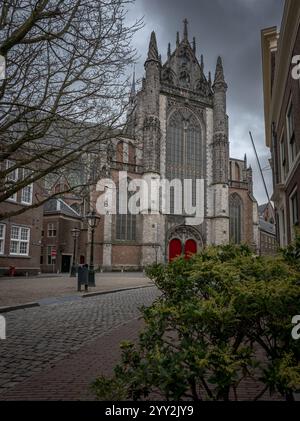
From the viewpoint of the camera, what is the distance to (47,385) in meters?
4.32

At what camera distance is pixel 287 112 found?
13.1 m

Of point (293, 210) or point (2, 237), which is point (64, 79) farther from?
point (2, 237)

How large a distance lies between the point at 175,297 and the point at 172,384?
30.1 inches

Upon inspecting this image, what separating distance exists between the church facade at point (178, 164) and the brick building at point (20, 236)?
1000 centimetres

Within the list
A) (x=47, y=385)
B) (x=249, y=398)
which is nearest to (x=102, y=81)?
(x=47, y=385)

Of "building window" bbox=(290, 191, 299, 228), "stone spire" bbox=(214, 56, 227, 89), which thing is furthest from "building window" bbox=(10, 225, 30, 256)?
"stone spire" bbox=(214, 56, 227, 89)

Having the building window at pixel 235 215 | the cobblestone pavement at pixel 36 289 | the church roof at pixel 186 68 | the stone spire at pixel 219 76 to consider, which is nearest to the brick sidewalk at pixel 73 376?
the cobblestone pavement at pixel 36 289

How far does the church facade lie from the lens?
131ft

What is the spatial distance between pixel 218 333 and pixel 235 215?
151 feet

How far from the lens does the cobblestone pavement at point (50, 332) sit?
16.8 ft

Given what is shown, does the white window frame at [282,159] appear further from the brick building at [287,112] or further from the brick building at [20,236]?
the brick building at [20,236]

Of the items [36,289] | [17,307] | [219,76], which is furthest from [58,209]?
[17,307]

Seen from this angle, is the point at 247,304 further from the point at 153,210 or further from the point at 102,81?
the point at 153,210

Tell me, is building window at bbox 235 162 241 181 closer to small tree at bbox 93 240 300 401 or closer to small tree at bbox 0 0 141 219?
small tree at bbox 0 0 141 219
